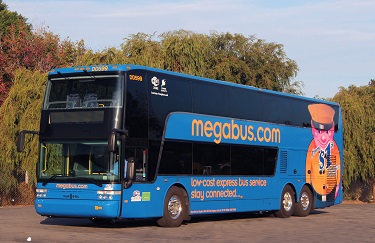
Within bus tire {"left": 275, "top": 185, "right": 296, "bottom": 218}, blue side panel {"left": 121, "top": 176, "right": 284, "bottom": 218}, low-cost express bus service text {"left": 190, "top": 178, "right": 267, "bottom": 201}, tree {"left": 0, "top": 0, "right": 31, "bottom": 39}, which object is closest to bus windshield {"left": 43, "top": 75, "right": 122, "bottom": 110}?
blue side panel {"left": 121, "top": 176, "right": 284, "bottom": 218}

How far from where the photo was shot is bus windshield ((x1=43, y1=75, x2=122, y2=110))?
61.6 feet

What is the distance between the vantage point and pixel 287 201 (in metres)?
25.9

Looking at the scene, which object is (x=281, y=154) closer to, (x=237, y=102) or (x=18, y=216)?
(x=237, y=102)

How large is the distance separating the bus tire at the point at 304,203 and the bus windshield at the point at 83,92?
1030 centimetres

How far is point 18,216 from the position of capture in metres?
24.3

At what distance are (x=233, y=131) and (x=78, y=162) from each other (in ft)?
19.0

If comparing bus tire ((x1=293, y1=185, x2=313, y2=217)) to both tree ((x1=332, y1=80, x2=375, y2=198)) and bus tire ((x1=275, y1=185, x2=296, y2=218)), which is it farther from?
tree ((x1=332, y1=80, x2=375, y2=198))

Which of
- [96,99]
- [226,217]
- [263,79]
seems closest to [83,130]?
[96,99]

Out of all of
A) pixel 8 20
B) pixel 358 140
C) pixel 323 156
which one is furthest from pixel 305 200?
pixel 8 20

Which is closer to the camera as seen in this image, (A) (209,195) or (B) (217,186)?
(A) (209,195)

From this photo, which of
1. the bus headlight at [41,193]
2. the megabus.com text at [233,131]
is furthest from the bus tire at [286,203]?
the bus headlight at [41,193]

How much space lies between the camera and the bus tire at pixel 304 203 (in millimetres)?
26609

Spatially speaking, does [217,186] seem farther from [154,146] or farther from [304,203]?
[304,203]

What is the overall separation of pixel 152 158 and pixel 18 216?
699 cm
